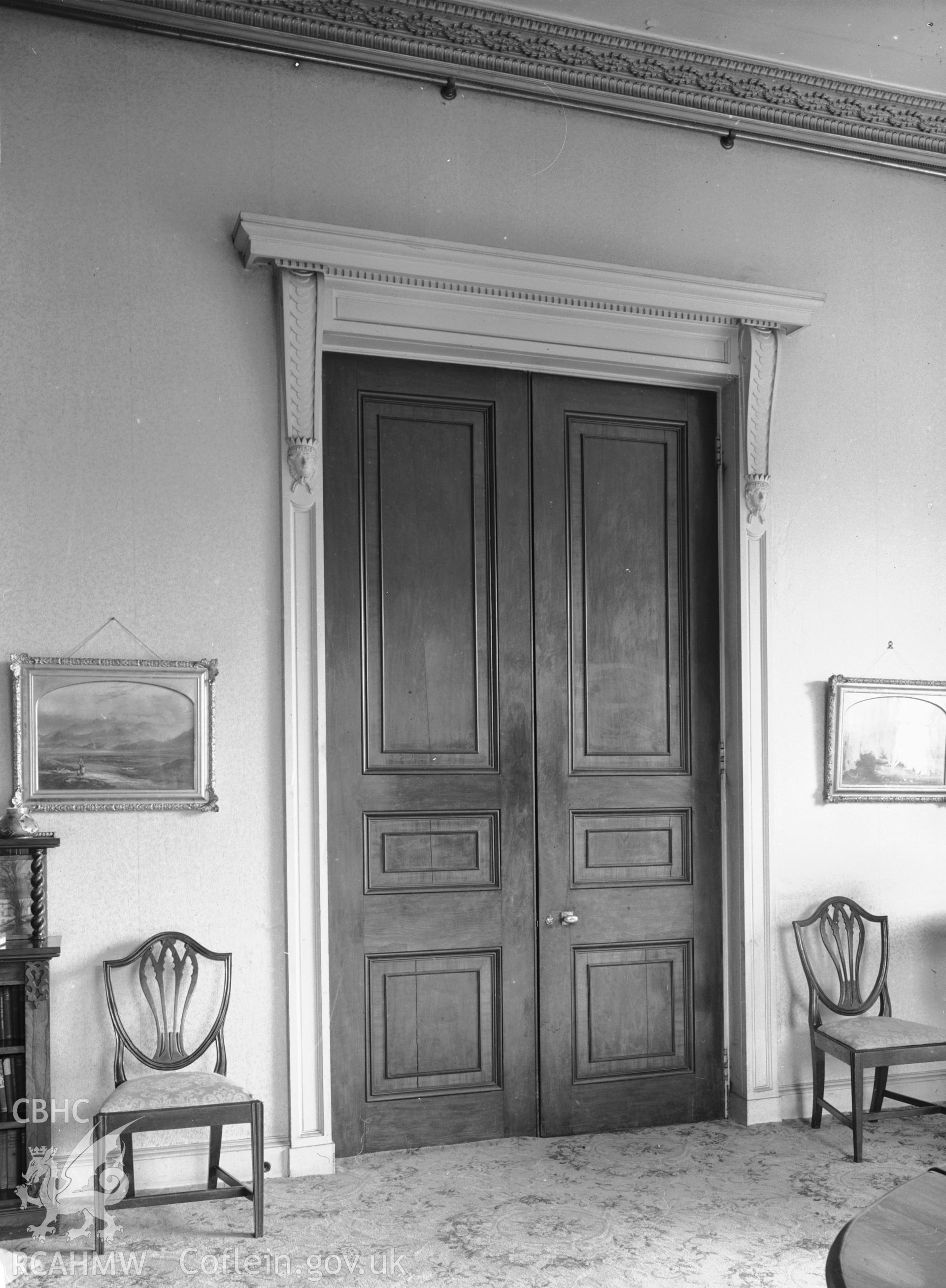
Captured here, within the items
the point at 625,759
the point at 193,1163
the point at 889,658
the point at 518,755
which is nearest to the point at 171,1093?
the point at 193,1163

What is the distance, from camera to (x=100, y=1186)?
4.13 m

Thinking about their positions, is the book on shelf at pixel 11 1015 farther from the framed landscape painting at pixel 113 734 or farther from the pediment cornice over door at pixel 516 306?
the pediment cornice over door at pixel 516 306

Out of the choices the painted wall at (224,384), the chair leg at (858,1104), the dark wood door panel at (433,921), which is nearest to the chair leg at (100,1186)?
the painted wall at (224,384)

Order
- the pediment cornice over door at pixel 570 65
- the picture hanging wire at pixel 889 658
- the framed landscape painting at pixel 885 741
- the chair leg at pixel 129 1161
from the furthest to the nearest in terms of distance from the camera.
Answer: the picture hanging wire at pixel 889 658, the framed landscape painting at pixel 885 741, the pediment cornice over door at pixel 570 65, the chair leg at pixel 129 1161

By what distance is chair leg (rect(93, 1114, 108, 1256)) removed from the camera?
4.09 m

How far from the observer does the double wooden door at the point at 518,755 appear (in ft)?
17.0

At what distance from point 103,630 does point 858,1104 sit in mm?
3540

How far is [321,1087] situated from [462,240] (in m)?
3.55

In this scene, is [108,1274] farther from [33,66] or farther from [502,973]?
[33,66]

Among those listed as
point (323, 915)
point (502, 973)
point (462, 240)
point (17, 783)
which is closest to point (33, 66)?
point (462, 240)

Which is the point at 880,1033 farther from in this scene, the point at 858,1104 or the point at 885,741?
the point at 885,741

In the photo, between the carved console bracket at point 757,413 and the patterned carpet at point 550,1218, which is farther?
the carved console bracket at point 757,413

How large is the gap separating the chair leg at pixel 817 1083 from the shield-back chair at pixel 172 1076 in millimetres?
2471

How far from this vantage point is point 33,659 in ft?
15.1
